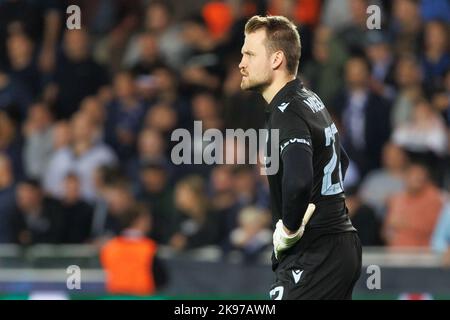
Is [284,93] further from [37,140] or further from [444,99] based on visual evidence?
[37,140]

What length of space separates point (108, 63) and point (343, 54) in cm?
288

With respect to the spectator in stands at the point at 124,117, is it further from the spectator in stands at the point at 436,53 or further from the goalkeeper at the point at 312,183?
the goalkeeper at the point at 312,183

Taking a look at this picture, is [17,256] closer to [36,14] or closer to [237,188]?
[237,188]

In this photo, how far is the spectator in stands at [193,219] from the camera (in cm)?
978

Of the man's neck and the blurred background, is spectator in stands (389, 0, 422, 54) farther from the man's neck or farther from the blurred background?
the man's neck

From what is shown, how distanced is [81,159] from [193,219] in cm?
175

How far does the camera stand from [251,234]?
9.52 meters

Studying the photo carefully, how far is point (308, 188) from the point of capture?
5.29m

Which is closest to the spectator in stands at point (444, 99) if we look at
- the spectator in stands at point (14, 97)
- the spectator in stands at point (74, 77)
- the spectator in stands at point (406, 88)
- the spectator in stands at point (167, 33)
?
the spectator in stands at point (406, 88)

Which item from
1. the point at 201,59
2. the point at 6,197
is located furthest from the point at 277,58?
the point at 201,59

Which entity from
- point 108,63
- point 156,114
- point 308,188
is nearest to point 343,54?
point 156,114

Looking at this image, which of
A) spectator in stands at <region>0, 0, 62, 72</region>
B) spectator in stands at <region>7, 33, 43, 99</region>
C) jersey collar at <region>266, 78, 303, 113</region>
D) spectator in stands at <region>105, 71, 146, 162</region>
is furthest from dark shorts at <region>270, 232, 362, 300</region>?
spectator in stands at <region>0, 0, 62, 72</region>

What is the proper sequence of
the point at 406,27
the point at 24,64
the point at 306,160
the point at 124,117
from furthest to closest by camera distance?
the point at 24,64 → the point at 124,117 → the point at 406,27 → the point at 306,160
